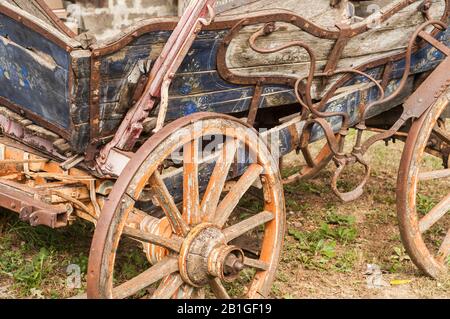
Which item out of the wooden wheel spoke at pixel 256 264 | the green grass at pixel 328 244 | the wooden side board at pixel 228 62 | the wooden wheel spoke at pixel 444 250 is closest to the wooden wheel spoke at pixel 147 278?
the wooden wheel spoke at pixel 256 264

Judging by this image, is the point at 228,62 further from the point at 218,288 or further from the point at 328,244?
the point at 328,244

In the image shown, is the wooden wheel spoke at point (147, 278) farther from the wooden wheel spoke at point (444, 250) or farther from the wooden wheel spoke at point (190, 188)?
the wooden wheel spoke at point (444, 250)

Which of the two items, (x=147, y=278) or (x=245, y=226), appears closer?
(x=147, y=278)

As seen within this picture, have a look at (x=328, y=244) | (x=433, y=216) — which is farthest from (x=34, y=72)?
(x=433, y=216)

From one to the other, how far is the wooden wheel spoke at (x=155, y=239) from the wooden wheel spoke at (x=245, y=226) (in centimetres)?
27

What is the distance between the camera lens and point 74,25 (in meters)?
5.92

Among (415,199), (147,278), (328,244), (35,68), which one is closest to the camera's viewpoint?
(147,278)

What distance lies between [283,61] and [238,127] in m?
0.61

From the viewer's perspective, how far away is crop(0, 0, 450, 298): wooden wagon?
2.81m

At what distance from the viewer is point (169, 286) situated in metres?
2.96

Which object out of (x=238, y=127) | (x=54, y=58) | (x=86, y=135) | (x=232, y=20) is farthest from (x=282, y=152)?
(x=54, y=58)

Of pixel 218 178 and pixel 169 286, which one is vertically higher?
pixel 218 178

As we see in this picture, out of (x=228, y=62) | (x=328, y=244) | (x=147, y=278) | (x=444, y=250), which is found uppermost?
(x=228, y=62)

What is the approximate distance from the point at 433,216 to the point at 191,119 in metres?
1.75
